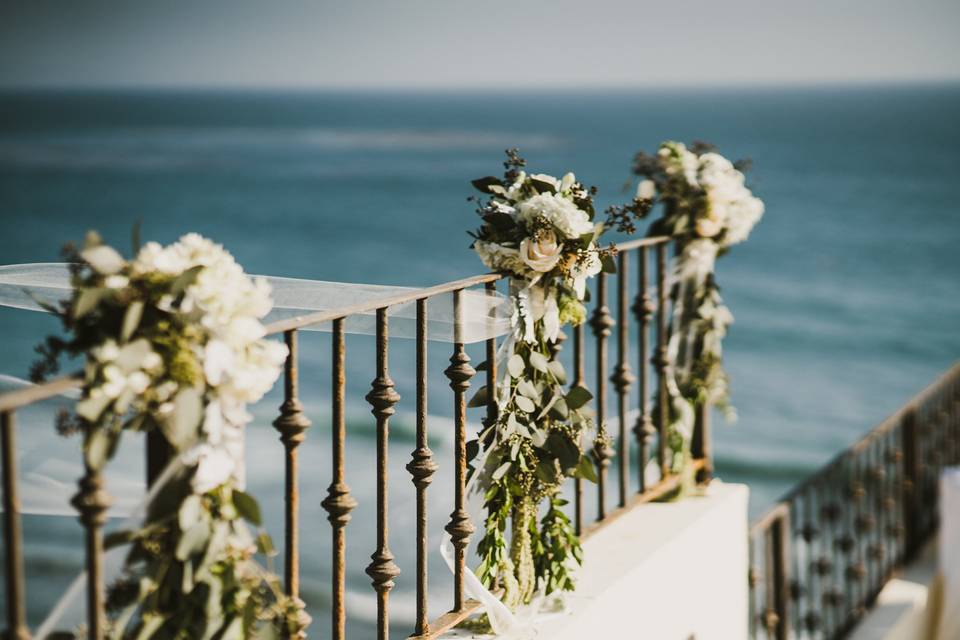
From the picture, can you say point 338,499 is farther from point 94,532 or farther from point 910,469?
point 910,469

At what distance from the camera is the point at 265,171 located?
137 ft

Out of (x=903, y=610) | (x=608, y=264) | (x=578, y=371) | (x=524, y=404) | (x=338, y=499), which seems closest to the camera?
(x=338, y=499)

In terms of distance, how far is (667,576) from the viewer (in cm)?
308

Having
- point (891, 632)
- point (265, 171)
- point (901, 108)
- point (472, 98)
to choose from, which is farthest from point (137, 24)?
point (891, 632)

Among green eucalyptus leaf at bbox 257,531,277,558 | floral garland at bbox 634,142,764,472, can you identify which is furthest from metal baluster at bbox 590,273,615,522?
green eucalyptus leaf at bbox 257,531,277,558

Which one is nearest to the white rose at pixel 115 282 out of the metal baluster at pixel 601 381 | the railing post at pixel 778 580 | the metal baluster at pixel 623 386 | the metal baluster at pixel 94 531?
the metal baluster at pixel 94 531

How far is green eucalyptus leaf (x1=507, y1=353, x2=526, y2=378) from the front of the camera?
2555 mm

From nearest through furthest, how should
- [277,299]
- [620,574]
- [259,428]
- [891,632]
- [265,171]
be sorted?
[277,299] < [620,574] < [891,632] < [259,428] < [265,171]

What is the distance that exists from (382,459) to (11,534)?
82 centimetres

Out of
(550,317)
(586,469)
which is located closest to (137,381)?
(550,317)

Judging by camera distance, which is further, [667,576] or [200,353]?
[667,576]

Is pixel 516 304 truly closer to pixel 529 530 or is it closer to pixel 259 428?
pixel 529 530

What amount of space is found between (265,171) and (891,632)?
3792 cm

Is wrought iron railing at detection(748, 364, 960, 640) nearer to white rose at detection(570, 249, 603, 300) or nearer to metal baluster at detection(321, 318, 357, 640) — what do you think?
white rose at detection(570, 249, 603, 300)
